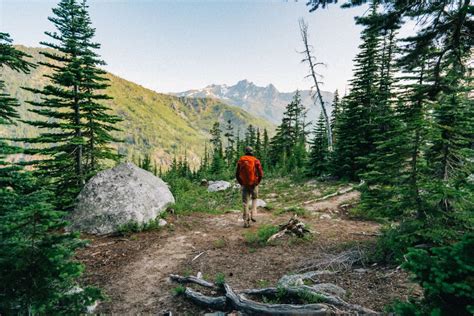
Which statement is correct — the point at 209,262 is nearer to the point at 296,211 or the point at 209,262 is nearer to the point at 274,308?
the point at 274,308

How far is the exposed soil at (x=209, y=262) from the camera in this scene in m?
4.76

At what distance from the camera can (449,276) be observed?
76.6 inches

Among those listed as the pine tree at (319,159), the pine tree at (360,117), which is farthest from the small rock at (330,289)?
the pine tree at (319,159)

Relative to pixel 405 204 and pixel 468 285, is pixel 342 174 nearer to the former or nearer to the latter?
pixel 405 204

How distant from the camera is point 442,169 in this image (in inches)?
222

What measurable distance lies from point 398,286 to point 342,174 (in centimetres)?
1532

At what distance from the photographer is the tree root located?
3771 millimetres

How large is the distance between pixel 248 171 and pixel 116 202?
508cm

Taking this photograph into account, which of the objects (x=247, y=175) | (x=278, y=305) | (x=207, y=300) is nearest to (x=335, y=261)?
(x=278, y=305)

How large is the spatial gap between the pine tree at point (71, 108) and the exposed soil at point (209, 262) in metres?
4.87

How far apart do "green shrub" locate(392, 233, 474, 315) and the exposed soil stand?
86.9 inches

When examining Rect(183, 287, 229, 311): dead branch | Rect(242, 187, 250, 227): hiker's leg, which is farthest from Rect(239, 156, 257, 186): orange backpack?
Rect(183, 287, 229, 311): dead branch

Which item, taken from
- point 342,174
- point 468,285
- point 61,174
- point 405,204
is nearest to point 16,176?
point 468,285

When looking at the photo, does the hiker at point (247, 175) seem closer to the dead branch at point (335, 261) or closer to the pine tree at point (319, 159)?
the dead branch at point (335, 261)
